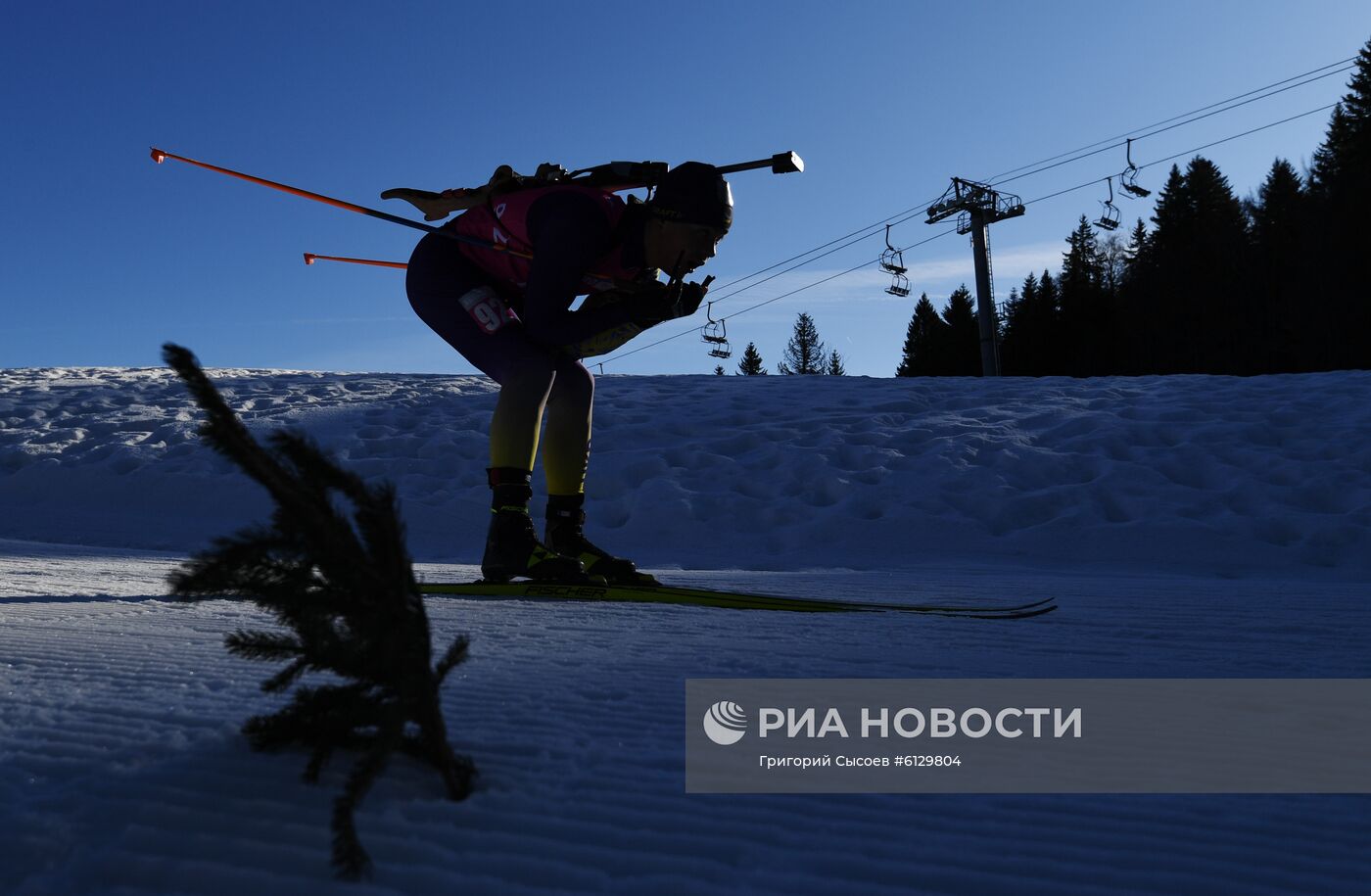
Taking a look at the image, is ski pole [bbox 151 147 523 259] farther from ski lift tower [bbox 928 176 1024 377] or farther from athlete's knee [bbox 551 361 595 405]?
ski lift tower [bbox 928 176 1024 377]

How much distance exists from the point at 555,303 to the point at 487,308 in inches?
11.6

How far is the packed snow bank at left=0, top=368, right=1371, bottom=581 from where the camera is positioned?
17.5ft

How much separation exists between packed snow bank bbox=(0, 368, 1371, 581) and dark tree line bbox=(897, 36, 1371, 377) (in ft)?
79.9

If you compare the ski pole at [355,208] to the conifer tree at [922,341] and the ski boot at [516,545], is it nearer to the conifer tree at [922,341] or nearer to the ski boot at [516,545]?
the ski boot at [516,545]

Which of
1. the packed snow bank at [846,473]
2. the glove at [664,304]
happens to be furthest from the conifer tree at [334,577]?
the packed snow bank at [846,473]

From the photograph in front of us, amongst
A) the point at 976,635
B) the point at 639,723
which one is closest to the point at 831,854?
the point at 639,723

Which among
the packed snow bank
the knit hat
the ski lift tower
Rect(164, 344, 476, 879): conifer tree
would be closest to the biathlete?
the knit hat

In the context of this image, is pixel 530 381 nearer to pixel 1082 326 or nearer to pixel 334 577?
pixel 334 577

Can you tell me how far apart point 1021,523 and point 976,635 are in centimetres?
374

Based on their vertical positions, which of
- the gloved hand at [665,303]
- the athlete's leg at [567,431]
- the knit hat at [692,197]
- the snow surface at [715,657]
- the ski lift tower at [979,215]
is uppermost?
the ski lift tower at [979,215]

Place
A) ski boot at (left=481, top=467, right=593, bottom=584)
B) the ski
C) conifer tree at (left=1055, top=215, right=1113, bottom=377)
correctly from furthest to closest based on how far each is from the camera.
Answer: conifer tree at (left=1055, top=215, right=1113, bottom=377), ski boot at (left=481, top=467, right=593, bottom=584), the ski

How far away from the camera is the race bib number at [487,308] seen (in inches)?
124

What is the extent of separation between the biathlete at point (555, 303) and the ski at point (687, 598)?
3.8 inches

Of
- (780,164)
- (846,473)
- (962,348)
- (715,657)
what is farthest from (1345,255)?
(715,657)
